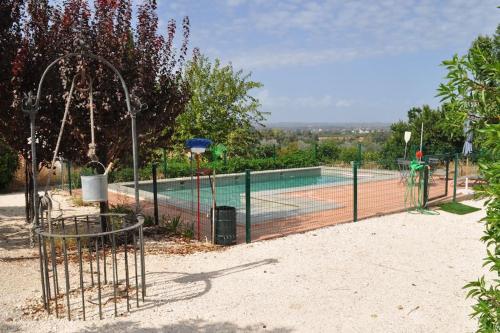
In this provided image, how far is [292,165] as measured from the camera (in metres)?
19.8

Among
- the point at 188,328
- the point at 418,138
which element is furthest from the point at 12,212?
the point at 418,138

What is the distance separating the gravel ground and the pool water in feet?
14.8

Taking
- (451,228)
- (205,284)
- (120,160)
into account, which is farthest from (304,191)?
(205,284)

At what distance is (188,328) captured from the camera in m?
4.20

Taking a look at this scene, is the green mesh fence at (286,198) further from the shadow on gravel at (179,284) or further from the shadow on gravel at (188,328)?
the shadow on gravel at (188,328)

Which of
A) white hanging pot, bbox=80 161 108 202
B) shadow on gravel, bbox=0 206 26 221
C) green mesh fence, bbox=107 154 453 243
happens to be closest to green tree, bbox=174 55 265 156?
green mesh fence, bbox=107 154 453 243

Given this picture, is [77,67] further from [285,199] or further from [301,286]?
[285,199]

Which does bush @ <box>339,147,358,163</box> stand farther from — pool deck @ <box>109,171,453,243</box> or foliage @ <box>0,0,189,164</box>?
foliage @ <box>0,0,189,164</box>

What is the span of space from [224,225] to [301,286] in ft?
7.34

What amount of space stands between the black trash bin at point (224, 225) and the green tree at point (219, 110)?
11.6m

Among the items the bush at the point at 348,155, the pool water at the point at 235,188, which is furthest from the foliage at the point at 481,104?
A: the bush at the point at 348,155

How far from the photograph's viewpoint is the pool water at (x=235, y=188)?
40.6 ft

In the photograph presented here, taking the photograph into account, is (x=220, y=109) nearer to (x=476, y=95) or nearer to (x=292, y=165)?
(x=292, y=165)

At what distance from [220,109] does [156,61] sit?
1200cm
